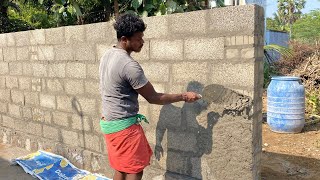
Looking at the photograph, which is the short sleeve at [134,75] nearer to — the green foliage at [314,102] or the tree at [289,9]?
the green foliage at [314,102]

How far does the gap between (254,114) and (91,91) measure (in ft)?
6.38

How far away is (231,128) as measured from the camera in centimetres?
272

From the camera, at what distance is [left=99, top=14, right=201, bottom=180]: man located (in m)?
2.35

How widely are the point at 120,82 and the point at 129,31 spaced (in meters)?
0.38

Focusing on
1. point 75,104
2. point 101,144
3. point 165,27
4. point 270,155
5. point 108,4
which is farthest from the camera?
point 108,4

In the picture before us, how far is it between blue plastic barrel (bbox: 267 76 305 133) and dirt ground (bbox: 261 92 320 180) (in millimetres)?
175

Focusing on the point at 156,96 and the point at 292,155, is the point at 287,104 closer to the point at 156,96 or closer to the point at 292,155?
the point at 292,155

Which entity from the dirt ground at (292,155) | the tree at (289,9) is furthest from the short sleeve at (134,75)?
the tree at (289,9)

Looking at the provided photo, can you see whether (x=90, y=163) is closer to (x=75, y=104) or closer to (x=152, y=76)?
(x=75, y=104)

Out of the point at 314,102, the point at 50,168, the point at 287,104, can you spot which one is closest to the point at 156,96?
the point at 50,168

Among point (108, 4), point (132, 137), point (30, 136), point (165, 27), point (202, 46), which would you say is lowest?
point (30, 136)

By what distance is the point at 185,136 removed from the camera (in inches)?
119

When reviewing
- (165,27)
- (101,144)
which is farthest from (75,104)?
(165,27)

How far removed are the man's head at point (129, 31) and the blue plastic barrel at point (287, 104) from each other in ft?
12.9
